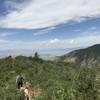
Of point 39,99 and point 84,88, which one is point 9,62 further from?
point 39,99

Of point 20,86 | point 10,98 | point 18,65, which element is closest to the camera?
point 10,98

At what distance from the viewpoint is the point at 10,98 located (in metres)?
31.7

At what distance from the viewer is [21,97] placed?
33.4 meters

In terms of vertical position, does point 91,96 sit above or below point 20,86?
below

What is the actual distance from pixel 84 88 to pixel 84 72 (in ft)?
10.0

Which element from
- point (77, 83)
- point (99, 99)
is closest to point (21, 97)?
point (77, 83)

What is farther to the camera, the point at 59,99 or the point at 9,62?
the point at 9,62

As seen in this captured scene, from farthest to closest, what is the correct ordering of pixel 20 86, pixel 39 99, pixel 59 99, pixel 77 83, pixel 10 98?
pixel 77 83
pixel 20 86
pixel 39 99
pixel 10 98
pixel 59 99

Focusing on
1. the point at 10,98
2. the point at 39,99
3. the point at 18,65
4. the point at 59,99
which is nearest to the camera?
the point at 59,99

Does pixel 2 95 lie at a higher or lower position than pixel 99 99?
higher

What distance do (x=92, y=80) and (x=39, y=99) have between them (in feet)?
49.0

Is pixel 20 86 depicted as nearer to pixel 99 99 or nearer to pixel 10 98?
pixel 10 98

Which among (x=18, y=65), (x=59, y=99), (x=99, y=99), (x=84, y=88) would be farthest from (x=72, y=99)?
(x=18, y=65)

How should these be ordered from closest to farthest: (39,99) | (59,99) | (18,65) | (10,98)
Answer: (59,99)
(10,98)
(39,99)
(18,65)
